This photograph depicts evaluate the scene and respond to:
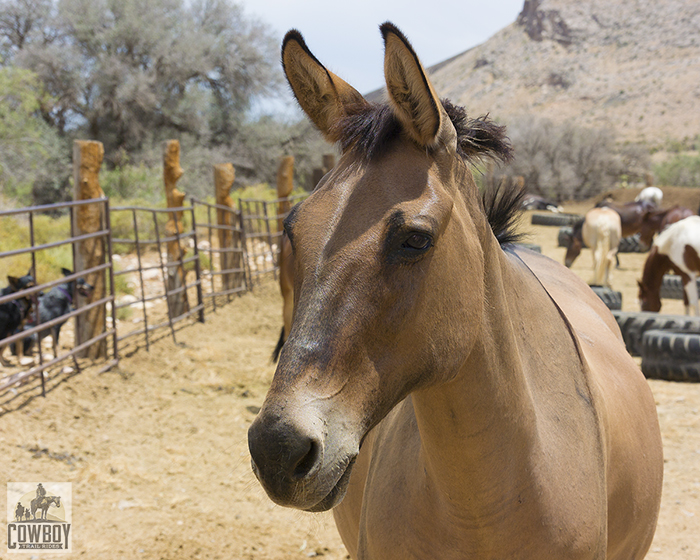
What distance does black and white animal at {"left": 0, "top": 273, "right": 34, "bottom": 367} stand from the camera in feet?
18.0

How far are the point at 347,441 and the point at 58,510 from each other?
3379 millimetres

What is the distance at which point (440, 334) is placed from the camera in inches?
48.4


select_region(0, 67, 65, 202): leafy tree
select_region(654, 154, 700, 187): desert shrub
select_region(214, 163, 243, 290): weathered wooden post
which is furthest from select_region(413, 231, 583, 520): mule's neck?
select_region(654, 154, 700, 187): desert shrub

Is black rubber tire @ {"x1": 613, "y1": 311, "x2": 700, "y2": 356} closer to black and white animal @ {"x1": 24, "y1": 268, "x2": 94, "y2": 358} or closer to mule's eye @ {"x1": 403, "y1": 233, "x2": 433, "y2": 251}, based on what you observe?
mule's eye @ {"x1": 403, "y1": 233, "x2": 433, "y2": 251}

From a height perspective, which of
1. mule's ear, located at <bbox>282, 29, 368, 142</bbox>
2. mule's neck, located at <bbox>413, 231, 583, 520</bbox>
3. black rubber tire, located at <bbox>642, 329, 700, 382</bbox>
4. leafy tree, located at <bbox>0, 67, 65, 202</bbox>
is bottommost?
black rubber tire, located at <bbox>642, 329, 700, 382</bbox>

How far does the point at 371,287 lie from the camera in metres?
1.15

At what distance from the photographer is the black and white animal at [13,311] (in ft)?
18.0

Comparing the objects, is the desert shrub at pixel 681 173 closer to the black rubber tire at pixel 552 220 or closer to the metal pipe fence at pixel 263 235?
the black rubber tire at pixel 552 220

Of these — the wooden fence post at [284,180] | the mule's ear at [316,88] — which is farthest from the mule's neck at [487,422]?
the wooden fence post at [284,180]

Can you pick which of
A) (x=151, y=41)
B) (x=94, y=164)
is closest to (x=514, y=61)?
(x=151, y=41)

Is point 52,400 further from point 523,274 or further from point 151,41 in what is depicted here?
point 151,41

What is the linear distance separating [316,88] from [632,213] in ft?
46.5

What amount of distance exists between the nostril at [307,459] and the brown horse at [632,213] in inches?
557
